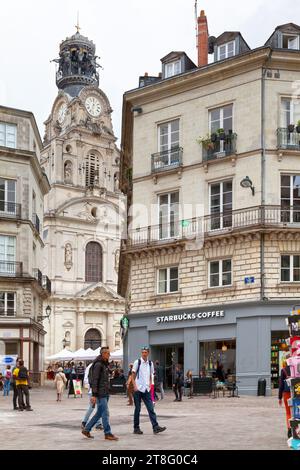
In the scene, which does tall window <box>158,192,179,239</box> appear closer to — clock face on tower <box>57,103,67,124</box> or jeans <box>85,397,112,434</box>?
jeans <box>85,397,112,434</box>

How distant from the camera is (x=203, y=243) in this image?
1299 inches

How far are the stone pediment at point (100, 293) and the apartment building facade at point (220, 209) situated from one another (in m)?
42.8

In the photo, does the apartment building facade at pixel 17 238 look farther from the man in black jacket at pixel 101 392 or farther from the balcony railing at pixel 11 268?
the man in black jacket at pixel 101 392

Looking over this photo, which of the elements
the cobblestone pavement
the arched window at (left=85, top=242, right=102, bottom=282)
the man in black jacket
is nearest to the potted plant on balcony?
the cobblestone pavement

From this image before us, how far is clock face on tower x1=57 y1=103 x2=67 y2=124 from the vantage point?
87062 mm

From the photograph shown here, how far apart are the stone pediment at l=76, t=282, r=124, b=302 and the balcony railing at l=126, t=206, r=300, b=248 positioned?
1684 inches

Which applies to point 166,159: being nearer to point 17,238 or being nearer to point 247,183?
point 247,183

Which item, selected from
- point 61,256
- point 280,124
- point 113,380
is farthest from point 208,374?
point 61,256

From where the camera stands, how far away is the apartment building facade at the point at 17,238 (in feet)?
149

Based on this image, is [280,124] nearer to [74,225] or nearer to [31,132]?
[31,132]

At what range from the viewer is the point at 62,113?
3452 inches

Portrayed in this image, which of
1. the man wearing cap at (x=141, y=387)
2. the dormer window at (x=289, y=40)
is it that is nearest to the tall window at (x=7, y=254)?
the dormer window at (x=289, y=40)

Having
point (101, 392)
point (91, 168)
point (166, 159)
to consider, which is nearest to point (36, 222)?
point (166, 159)

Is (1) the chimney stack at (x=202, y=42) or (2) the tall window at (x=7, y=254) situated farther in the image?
(2) the tall window at (x=7, y=254)
